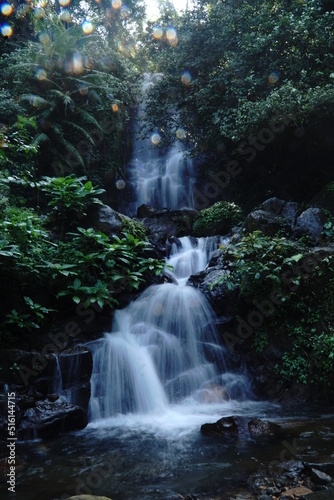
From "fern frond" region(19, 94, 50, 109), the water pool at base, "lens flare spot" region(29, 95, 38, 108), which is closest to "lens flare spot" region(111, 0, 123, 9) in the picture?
"fern frond" region(19, 94, 50, 109)

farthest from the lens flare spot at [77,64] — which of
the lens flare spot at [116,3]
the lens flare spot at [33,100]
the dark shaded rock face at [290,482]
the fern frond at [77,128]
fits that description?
the dark shaded rock face at [290,482]

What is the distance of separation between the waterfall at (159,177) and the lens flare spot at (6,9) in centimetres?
788

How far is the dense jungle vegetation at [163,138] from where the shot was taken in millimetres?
7152

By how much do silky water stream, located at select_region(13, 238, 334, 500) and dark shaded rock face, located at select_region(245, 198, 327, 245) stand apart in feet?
8.83

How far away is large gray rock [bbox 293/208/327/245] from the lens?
9352mm

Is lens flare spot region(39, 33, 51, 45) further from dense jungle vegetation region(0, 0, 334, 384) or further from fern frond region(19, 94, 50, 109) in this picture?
fern frond region(19, 94, 50, 109)

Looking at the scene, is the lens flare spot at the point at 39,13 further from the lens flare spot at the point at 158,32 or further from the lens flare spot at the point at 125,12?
the lens flare spot at the point at 125,12

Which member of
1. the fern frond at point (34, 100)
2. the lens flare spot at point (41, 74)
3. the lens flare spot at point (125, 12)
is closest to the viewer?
the fern frond at point (34, 100)

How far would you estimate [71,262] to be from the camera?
7742mm

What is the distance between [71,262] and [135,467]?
451cm

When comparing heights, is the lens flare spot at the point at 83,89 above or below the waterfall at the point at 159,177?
above

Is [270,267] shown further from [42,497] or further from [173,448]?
[42,497]

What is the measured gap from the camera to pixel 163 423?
5.89 m

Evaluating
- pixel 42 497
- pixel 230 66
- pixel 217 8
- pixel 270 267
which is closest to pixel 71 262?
pixel 270 267
